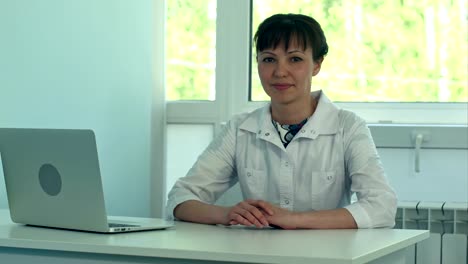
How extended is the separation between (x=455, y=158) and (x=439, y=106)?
10.0 inches

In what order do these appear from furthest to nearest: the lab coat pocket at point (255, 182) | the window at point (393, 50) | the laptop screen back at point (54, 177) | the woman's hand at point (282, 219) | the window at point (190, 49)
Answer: the window at point (190, 49)
the window at point (393, 50)
the lab coat pocket at point (255, 182)
the woman's hand at point (282, 219)
the laptop screen back at point (54, 177)

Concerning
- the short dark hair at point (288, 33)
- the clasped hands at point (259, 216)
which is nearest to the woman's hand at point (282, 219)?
the clasped hands at point (259, 216)

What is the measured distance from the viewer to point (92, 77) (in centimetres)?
305

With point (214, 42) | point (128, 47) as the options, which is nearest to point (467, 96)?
point (214, 42)

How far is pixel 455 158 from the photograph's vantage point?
323 centimetres

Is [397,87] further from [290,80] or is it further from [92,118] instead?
[92,118]

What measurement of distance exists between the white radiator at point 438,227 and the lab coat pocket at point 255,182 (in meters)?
0.71

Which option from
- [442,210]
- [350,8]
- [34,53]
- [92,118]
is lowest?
[442,210]

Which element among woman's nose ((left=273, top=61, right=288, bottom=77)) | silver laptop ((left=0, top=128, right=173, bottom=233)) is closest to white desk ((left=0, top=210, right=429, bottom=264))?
silver laptop ((left=0, top=128, right=173, bottom=233))

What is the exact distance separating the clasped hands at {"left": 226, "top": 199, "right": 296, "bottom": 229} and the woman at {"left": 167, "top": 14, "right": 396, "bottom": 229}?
162mm

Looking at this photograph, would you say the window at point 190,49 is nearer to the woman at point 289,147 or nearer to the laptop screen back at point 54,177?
the woman at point 289,147

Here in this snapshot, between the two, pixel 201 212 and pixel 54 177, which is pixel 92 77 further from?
pixel 54 177

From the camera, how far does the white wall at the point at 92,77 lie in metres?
2.59

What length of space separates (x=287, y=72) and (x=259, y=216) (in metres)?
0.52
